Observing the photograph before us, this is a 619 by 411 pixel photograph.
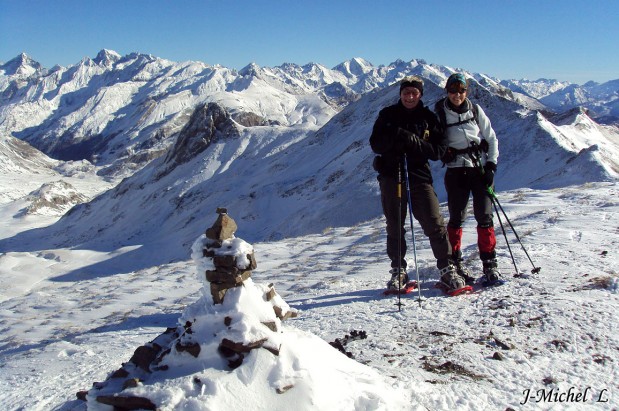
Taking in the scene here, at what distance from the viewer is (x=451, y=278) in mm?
7316

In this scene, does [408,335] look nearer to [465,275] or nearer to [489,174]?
[465,275]

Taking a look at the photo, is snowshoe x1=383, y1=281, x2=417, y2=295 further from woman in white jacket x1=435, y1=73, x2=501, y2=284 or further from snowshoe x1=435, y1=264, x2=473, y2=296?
woman in white jacket x1=435, y1=73, x2=501, y2=284

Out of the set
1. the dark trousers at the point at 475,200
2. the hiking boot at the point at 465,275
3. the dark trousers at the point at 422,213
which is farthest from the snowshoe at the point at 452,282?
the dark trousers at the point at 475,200

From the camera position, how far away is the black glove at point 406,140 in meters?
6.89

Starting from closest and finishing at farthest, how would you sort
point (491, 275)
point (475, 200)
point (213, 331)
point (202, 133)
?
point (213, 331)
point (491, 275)
point (475, 200)
point (202, 133)

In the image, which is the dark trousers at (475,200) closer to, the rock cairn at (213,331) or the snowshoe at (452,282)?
the snowshoe at (452,282)

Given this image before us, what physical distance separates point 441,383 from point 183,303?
23.6 feet

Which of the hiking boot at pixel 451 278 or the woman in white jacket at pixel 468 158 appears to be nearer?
the hiking boot at pixel 451 278

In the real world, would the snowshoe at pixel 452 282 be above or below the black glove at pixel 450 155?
below

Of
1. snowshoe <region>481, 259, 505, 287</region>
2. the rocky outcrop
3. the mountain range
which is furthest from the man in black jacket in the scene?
the rocky outcrop

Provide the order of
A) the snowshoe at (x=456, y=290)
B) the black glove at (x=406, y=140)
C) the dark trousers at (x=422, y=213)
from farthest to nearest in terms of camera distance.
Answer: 1. the dark trousers at (x=422, y=213)
2. the snowshoe at (x=456, y=290)
3. the black glove at (x=406, y=140)

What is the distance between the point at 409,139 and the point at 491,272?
2.61 m

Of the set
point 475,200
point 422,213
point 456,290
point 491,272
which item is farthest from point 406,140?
point 491,272

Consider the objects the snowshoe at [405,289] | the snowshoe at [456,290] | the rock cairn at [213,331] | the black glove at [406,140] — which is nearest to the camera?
the rock cairn at [213,331]
